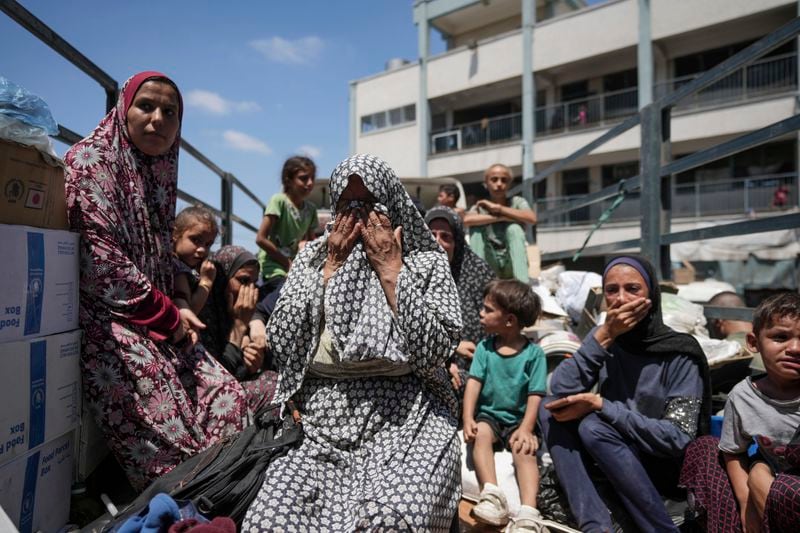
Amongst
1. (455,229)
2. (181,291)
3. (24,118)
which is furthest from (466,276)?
(24,118)

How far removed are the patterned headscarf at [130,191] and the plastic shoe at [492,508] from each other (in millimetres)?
1698

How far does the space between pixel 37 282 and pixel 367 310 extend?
119 centimetres

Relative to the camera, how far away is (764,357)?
74.0 inches

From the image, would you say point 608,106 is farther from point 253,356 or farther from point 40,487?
point 40,487

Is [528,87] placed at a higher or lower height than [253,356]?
higher

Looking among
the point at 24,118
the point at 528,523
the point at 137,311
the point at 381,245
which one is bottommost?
the point at 528,523

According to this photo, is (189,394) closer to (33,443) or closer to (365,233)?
(33,443)

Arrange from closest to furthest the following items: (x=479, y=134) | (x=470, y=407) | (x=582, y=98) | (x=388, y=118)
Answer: (x=470, y=407)
(x=582, y=98)
(x=479, y=134)
(x=388, y=118)

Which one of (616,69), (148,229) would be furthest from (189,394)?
(616,69)

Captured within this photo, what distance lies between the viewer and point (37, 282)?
1847 millimetres

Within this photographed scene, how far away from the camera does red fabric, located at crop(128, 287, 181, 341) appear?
2.18 meters

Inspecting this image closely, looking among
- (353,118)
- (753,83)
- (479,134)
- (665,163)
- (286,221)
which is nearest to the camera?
(665,163)

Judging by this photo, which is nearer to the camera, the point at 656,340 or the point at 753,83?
the point at 656,340

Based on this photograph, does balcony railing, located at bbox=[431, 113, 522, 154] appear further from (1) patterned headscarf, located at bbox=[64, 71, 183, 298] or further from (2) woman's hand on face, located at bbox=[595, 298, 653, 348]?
(1) patterned headscarf, located at bbox=[64, 71, 183, 298]
